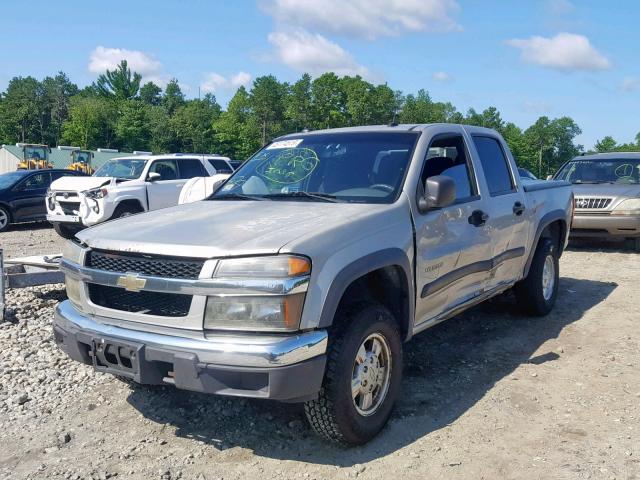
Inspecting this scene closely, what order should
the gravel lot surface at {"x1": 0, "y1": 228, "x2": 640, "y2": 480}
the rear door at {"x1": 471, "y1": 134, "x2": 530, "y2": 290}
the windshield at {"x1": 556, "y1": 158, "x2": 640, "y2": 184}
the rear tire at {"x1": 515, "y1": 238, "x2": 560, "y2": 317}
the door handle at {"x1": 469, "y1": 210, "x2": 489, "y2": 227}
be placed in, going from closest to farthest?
the gravel lot surface at {"x1": 0, "y1": 228, "x2": 640, "y2": 480}, the door handle at {"x1": 469, "y1": 210, "x2": 489, "y2": 227}, the rear door at {"x1": 471, "y1": 134, "x2": 530, "y2": 290}, the rear tire at {"x1": 515, "y1": 238, "x2": 560, "y2": 317}, the windshield at {"x1": 556, "y1": 158, "x2": 640, "y2": 184}

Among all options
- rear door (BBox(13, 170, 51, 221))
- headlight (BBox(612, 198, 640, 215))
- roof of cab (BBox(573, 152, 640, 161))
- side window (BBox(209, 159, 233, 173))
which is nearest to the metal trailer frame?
side window (BBox(209, 159, 233, 173))

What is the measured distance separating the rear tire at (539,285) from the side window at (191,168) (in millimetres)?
8913

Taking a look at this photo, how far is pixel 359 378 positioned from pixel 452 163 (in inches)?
81.0

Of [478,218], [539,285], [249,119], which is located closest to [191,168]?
[539,285]

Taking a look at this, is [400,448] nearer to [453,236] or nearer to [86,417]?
[453,236]

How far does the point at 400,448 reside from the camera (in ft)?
11.8

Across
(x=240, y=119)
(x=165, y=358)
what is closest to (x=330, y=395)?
(x=165, y=358)

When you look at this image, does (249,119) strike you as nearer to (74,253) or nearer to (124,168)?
(124,168)

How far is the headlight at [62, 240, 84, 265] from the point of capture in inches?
145

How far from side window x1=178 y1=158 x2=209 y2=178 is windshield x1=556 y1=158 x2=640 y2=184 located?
293 inches

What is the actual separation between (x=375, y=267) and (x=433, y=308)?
3.19ft

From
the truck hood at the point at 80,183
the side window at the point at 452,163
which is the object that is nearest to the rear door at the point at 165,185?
the truck hood at the point at 80,183

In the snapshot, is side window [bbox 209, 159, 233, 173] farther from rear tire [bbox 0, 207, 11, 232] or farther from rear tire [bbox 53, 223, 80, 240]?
rear tire [bbox 0, 207, 11, 232]

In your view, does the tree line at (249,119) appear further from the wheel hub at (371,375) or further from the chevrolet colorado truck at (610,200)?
the wheel hub at (371,375)
